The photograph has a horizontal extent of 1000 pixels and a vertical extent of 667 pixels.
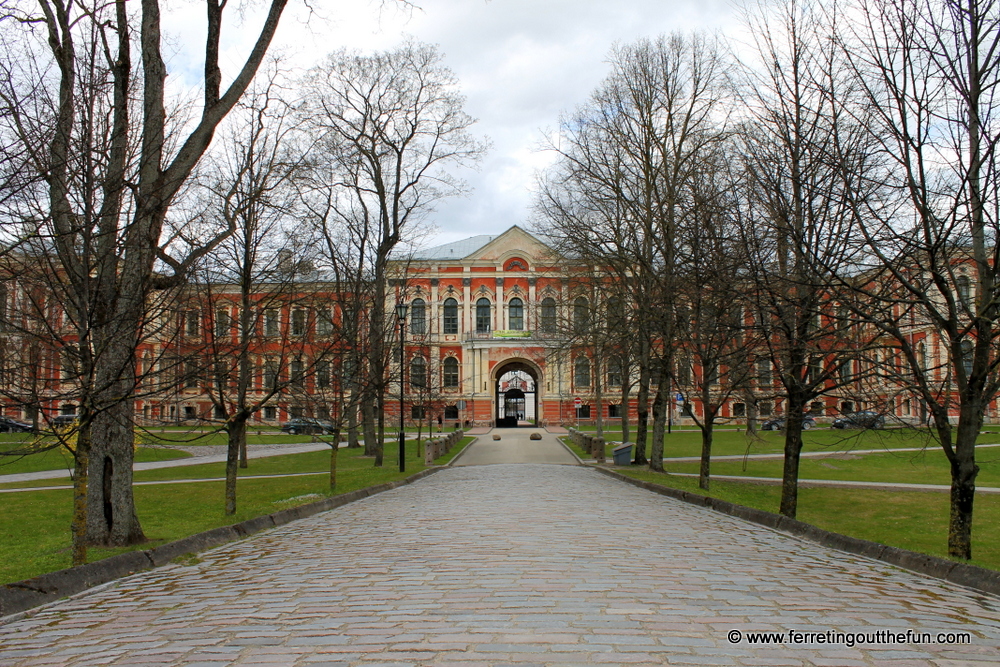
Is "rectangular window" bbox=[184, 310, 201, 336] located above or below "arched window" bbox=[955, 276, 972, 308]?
above

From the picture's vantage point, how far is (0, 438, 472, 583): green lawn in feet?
30.1

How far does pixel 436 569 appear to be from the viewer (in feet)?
24.8

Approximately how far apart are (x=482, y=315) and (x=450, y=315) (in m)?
2.86

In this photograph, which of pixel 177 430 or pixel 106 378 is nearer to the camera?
pixel 106 378

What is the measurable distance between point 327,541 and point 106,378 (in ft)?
11.1

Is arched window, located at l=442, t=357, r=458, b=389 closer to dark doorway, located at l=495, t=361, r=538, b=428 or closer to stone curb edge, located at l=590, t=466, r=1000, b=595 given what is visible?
dark doorway, located at l=495, t=361, r=538, b=428

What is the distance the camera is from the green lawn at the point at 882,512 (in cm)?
1142

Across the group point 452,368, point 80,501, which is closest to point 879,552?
point 80,501

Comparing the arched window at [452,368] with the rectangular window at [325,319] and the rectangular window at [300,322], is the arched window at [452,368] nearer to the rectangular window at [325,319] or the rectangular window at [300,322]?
the rectangular window at [325,319]

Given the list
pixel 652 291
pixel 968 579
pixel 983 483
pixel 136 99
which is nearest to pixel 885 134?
pixel 968 579

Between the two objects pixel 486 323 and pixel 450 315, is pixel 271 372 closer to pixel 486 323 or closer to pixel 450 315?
pixel 486 323

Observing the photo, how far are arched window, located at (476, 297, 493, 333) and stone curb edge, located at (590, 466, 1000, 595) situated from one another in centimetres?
5386

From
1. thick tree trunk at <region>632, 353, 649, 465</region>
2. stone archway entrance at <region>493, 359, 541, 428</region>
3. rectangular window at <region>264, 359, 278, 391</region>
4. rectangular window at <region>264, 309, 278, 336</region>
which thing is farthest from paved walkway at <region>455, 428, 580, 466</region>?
stone archway entrance at <region>493, 359, 541, 428</region>

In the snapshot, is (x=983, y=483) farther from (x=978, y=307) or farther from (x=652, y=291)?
(x=978, y=307)
